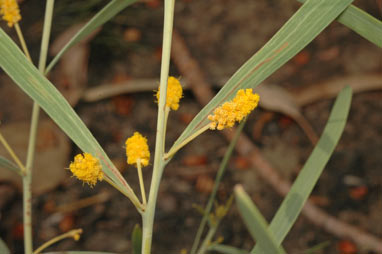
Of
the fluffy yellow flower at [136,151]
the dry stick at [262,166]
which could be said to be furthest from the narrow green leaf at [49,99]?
the dry stick at [262,166]

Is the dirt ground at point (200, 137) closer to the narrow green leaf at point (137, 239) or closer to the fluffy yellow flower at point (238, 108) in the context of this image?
the narrow green leaf at point (137, 239)

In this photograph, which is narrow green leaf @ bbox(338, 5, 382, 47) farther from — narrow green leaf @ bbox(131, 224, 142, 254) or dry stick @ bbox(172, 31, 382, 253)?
dry stick @ bbox(172, 31, 382, 253)

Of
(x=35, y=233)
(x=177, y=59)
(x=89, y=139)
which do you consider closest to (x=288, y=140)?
(x=177, y=59)

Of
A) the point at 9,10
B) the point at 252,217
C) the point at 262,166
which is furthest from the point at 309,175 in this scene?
the point at 262,166

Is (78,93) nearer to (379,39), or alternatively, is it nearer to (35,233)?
(35,233)

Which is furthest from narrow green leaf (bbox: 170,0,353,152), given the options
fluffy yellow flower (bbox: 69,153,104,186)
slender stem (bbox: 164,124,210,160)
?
fluffy yellow flower (bbox: 69,153,104,186)

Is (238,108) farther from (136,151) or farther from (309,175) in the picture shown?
(309,175)
